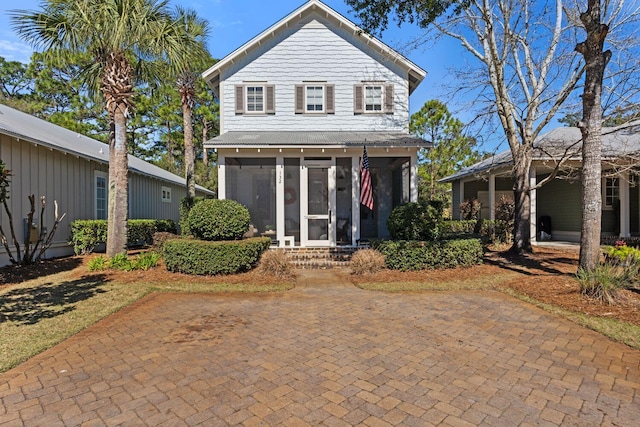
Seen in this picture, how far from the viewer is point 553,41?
10617 mm

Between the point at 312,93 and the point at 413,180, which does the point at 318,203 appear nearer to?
the point at 413,180

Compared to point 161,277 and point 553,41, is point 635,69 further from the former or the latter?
point 161,277

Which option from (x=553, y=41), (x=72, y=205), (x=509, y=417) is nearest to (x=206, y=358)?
(x=509, y=417)

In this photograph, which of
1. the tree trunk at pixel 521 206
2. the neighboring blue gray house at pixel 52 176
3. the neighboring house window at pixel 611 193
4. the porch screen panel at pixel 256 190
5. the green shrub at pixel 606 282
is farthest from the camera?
the neighboring house window at pixel 611 193

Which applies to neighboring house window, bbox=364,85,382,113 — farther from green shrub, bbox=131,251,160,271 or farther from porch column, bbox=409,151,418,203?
green shrub, bbox=131,251,160,271

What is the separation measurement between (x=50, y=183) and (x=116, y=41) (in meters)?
4.95

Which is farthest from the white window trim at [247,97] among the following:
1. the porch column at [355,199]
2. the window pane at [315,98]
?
the porch column at [355,199]

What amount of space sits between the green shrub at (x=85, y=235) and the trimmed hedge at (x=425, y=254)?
9357mm

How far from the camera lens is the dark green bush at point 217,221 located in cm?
855

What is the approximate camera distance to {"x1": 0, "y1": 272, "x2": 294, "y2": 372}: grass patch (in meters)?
4.29

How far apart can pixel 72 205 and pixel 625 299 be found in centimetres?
1476

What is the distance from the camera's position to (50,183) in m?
10.3

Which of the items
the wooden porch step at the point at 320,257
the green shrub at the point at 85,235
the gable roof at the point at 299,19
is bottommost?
the wooden porch step at the point at 320,257

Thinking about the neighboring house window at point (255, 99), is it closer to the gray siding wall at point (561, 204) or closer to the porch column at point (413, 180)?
the porch column at point (413, 180)
